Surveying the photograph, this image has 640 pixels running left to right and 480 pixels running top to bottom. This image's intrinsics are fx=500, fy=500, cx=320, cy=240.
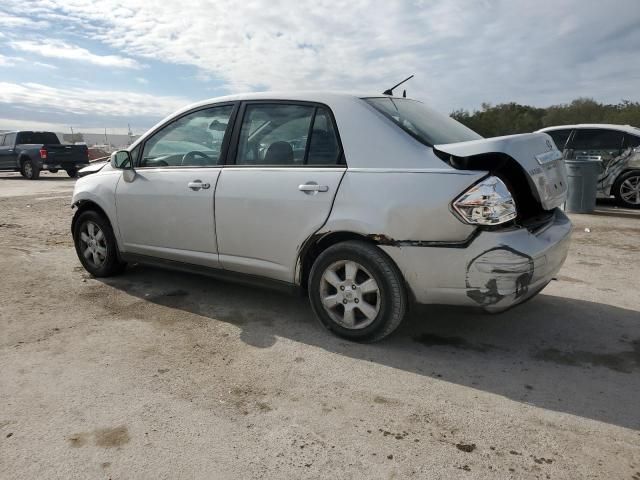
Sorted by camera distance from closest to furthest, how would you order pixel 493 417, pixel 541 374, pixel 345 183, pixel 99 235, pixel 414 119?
pixel 493 417
pixel 541 374
pixel 345 183
pixel 414 119
pixel 99 235

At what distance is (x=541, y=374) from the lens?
10.0 feet

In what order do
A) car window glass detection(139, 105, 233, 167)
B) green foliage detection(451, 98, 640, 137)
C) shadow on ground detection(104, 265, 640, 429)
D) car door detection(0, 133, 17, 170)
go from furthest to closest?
green foliage detection(451, 98, 640, 137) < car door detection(0, 133, 17, 170) < car window glass detection(139, 105, 233, 167) < shadow on ground detection(104, 265, 640, 429)

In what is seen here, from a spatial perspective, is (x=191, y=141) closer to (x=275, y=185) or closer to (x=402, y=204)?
(x=275, y=185)

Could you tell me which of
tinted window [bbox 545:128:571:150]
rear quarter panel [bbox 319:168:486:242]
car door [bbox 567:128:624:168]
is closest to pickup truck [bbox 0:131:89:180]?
tinted window [bbox 545:128:571:150]

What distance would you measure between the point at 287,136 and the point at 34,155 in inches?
707

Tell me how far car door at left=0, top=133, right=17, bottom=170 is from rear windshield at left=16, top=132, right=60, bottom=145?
261 millimetres

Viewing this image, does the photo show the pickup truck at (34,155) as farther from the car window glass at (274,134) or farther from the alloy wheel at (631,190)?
the alloy wheel at (631,190)

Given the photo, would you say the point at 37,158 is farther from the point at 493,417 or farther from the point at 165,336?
the point at 493,417

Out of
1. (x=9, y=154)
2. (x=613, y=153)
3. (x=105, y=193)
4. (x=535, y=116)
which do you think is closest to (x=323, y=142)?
(x=105, y=193)

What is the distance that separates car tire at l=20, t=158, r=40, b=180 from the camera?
60.5 feet

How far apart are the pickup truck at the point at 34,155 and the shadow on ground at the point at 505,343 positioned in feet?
52.5

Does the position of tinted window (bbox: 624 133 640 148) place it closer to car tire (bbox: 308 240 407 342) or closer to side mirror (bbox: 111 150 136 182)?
car tire (bbox: 308 240 407 342)

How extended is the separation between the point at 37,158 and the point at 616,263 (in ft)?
61.9

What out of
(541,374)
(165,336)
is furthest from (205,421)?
(541,374)
